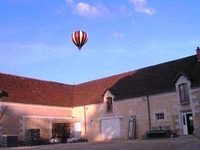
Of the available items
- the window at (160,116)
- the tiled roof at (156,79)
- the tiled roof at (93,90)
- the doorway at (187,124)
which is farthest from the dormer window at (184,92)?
the tiled roof at (93,90)

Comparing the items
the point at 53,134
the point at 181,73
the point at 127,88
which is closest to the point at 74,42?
the point at 181,73

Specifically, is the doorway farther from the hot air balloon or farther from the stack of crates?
the stack of crates

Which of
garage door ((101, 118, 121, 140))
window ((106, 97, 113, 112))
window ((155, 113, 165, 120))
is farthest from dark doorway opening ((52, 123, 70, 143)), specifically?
window ((155, 113, 165, 120))

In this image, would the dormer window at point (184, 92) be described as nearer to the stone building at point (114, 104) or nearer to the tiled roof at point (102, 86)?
the stone building at point (114, 104)

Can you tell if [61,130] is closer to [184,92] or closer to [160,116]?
[160,116]

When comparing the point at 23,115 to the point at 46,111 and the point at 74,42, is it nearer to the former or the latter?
the point at 46,111

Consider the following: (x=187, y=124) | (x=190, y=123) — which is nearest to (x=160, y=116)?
(x=187, y=124)

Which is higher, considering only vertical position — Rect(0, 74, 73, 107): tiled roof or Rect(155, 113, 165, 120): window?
Rect(0, 74, 73, 107): tiled roof
